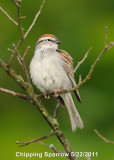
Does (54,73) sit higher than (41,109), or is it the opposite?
(41,109)

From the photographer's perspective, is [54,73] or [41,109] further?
[54,73]

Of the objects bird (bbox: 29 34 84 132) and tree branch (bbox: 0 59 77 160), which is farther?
bird (bbox: 29 34 84 132)

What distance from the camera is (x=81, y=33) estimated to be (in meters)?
5.32

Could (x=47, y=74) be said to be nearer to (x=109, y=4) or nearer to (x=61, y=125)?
(x=61, y=125)

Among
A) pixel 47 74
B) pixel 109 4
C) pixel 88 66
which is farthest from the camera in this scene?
pixel 109 4

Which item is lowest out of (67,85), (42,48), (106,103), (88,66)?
(106,103)

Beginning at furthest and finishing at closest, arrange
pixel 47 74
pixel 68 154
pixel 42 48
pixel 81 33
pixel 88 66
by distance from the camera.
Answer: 1. pixel 81 33
2. pixel 88 66
3. pixel 42 48
4. pixel 47 74
5. pixel 68 154

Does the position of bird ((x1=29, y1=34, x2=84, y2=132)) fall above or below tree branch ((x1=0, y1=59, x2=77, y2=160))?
below

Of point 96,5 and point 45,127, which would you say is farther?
point 96,5

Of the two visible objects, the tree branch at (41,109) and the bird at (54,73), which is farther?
the bird at (54,73)

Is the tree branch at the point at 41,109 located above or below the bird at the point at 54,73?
above

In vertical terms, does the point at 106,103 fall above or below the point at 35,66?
below

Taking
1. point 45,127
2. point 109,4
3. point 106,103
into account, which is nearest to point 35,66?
point 45,127

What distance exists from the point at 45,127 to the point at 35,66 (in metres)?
0.90
